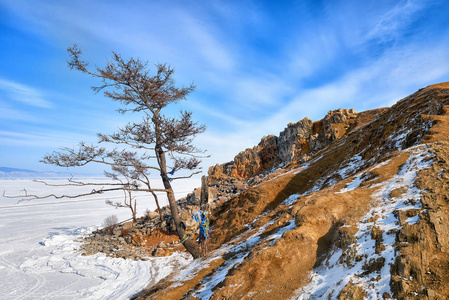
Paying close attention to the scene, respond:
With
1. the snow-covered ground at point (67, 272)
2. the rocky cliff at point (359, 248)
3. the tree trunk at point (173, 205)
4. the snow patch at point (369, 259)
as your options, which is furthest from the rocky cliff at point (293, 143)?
the snow patch at point (369, 259)

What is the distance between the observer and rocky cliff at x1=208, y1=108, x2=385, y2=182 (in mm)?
34531

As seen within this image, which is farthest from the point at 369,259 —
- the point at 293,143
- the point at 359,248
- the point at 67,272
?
the point at 293,143

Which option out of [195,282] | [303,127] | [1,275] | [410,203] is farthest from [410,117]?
[303,127]

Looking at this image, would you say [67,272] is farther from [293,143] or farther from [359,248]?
[293,143]

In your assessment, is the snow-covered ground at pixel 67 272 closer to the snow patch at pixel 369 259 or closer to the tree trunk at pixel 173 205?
the tree trunk at pixel 173 205

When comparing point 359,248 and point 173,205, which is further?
point 173,205

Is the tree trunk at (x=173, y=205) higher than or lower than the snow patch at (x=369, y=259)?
higher

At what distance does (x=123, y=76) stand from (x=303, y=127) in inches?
1578

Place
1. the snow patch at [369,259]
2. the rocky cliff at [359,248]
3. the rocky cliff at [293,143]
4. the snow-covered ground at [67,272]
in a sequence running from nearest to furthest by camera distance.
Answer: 1. the rocky cliff at [359,248]
2. the snow patch at [369,259]
3. the snow-covered ground at [67,272]
4. the rocky cliff at [293,143]

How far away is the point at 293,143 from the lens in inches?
1690

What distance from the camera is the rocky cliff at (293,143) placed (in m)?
34.5

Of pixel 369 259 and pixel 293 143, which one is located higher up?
pixel 293 143

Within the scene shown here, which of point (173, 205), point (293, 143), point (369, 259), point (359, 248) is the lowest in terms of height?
point (369, 259)

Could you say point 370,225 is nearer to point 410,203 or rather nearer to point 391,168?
point 410,203
